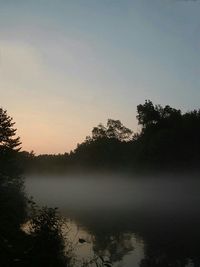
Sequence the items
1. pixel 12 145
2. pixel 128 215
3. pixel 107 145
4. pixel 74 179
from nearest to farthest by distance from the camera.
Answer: pixel 128 215 < pixel 12 145 < pixel 107 145 < pixel 74 179

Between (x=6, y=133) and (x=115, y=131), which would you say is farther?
(x=115, y=131)

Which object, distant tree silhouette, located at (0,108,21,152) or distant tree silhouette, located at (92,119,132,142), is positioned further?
distant tree silhouette, located at (92,119,132,142)

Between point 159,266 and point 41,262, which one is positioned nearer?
point 41,262

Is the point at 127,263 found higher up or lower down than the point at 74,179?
lower down

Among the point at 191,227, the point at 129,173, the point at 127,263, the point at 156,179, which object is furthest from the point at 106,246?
the point at 129,173

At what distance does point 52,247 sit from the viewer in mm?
17547

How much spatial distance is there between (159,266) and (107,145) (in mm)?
114164

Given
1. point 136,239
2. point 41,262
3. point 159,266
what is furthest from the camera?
point 136,239

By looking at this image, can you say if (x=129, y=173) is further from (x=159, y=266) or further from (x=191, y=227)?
(x=159, y=266)

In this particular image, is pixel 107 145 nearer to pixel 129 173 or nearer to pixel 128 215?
pixel 129 173

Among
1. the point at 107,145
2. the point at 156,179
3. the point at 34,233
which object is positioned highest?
the point at 107,145

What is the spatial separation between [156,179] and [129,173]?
15.4 m

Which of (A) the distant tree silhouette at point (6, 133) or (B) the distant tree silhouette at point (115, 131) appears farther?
(B) the distant tree silhouette at point (115, 131)

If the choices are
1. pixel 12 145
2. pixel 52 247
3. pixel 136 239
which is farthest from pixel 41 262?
pixel 12 145
